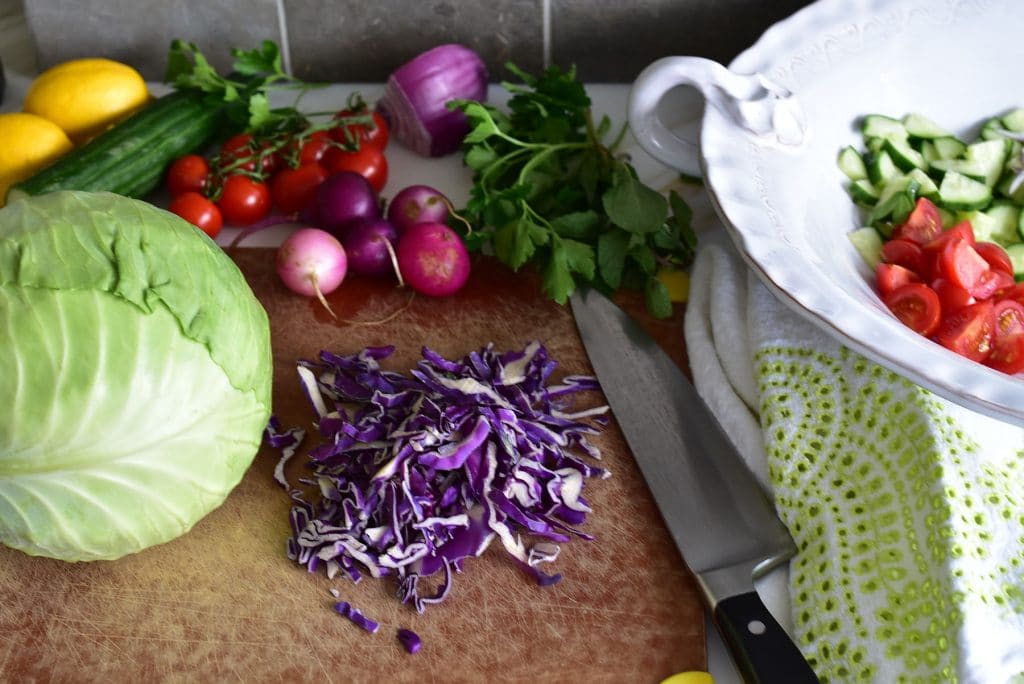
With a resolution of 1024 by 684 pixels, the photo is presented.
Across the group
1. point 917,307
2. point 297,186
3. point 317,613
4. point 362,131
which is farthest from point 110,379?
point 917,307

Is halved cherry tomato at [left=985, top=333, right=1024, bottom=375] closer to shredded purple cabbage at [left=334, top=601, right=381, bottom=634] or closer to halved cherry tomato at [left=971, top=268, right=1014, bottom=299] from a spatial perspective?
halved cherry tomato at [left=971, top=268, right=1014, bottom=299]

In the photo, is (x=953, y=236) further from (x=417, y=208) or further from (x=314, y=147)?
(x=314, y=147)

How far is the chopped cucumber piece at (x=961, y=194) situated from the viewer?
144 centimetres

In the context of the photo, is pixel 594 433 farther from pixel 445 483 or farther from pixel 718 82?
pixel 718 82

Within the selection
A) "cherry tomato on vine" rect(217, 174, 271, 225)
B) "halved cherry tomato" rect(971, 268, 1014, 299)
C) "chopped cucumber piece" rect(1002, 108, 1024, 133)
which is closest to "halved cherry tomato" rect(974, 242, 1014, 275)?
"halved cherry tomato" rect(971, 268, 1014, 299)

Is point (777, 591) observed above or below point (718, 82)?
below

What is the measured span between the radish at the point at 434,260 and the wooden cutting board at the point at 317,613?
0.33 m

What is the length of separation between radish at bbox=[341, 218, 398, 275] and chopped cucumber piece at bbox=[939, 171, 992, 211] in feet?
2.65

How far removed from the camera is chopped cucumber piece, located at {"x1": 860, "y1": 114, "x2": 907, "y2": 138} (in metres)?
1.50

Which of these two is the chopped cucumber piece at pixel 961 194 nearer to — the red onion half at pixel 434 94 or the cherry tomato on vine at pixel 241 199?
the red onion half at pixel 434 94

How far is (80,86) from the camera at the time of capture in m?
1.66

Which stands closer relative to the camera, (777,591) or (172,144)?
(777,591)

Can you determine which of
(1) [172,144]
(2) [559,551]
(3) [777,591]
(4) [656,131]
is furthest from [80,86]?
(3) [777,591]

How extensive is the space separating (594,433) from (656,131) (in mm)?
474
